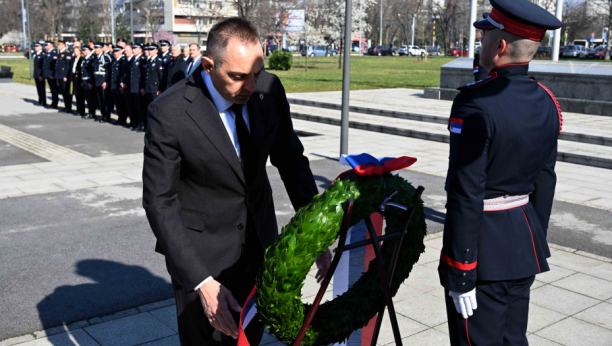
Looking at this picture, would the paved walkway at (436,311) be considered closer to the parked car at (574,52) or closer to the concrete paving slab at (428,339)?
the concrete paving slab at (428,339)

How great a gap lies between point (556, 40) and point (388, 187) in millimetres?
18387

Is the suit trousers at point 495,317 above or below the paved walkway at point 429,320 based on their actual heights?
above

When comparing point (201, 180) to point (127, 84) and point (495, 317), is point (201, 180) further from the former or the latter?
point (127, 84)

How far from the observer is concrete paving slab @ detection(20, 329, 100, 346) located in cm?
394

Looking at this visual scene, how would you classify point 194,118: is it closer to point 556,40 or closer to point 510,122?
point 510,122

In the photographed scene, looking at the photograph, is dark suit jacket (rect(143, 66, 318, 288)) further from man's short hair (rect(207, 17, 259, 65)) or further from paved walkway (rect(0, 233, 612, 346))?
paved walkway (rect(0, 233, 612, 346))

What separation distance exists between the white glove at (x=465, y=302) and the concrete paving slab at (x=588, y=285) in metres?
2.86

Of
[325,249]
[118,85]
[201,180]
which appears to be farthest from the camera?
[118,85]

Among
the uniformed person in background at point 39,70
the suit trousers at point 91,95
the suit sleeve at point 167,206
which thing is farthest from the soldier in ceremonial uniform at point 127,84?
the suit sleeve at point 167,206

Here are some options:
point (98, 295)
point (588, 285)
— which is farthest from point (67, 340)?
point (588, 285)

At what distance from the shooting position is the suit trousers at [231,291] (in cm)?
250

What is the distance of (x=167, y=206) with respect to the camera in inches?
88.9

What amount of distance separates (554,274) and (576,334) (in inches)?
48.7

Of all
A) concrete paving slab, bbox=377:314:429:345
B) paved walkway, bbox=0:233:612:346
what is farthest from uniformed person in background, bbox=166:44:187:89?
concrete paving slab, bbox=377:314:429:345
